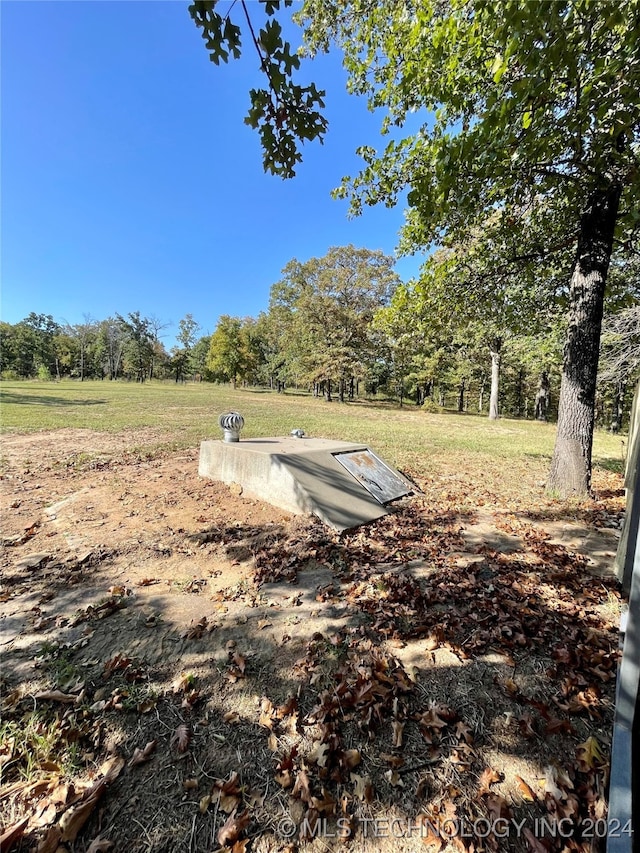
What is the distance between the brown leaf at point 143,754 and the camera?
1.84 meters

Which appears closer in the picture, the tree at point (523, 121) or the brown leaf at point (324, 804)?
the brown leaf at point (324, 804)

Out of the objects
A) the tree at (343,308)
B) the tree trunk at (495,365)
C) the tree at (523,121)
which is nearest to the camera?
Result: the tree at (523,121)

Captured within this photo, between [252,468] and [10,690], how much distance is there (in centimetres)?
357

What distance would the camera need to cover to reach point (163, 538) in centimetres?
Answer: 428

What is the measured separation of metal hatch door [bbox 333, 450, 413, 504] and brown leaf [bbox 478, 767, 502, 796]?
12.2 ft

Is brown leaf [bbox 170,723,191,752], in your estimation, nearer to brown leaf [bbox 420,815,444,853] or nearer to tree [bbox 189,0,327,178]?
brown leaf [bbox 420,815,444,853]

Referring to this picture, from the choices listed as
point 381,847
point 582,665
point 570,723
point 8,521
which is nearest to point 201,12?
point 381,847

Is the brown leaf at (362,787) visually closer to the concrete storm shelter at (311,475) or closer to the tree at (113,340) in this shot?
the concrete storm shelter at (311,475)

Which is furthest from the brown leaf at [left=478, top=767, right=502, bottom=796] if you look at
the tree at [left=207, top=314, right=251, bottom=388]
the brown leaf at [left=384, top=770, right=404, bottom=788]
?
the tree at [left=207, top=314, right=251, bottom=388]

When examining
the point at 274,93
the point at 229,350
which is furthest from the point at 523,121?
the point at 229,350

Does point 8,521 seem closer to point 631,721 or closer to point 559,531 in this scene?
point 631,721

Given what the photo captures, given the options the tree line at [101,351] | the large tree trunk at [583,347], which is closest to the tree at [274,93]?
the large tree trunk at [583,347]

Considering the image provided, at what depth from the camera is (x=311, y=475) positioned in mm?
5285

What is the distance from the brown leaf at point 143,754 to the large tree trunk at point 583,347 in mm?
6371
